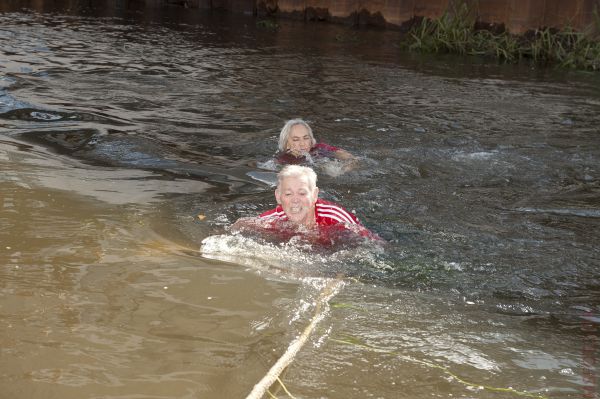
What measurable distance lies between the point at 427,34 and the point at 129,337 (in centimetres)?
1439

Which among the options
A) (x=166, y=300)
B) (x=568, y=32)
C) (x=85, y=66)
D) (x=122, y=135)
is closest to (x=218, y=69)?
(x=85, y=66)

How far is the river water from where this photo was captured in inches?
167

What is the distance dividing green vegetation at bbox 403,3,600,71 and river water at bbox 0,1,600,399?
162cm

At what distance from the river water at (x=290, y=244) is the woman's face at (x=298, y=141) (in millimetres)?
371

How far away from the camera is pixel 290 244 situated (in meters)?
6.38

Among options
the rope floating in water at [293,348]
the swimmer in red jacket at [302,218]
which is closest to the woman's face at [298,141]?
the swimmer in red jacket at [302,218]

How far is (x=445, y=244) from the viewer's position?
667cm

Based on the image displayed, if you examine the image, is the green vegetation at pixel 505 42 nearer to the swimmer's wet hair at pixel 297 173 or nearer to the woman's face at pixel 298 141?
the woman's face at pixel 298 141

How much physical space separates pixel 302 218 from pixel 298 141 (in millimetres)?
2908

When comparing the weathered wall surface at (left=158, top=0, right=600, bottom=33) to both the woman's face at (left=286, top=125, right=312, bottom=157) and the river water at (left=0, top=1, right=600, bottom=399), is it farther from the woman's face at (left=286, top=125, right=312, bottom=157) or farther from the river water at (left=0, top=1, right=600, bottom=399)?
the woman's face at (left=286, top=125, right=312, bottom=157)

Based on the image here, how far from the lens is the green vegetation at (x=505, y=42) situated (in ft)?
53.0

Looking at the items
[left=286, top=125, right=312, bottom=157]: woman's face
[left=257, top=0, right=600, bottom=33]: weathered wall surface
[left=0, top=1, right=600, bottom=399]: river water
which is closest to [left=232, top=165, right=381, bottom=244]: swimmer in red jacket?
[left=0, top=1, right=600, bottom=399]: river water

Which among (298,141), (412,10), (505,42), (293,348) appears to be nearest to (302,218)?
(293,348)

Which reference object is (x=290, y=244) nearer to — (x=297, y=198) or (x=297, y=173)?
(x=297, y=198)
